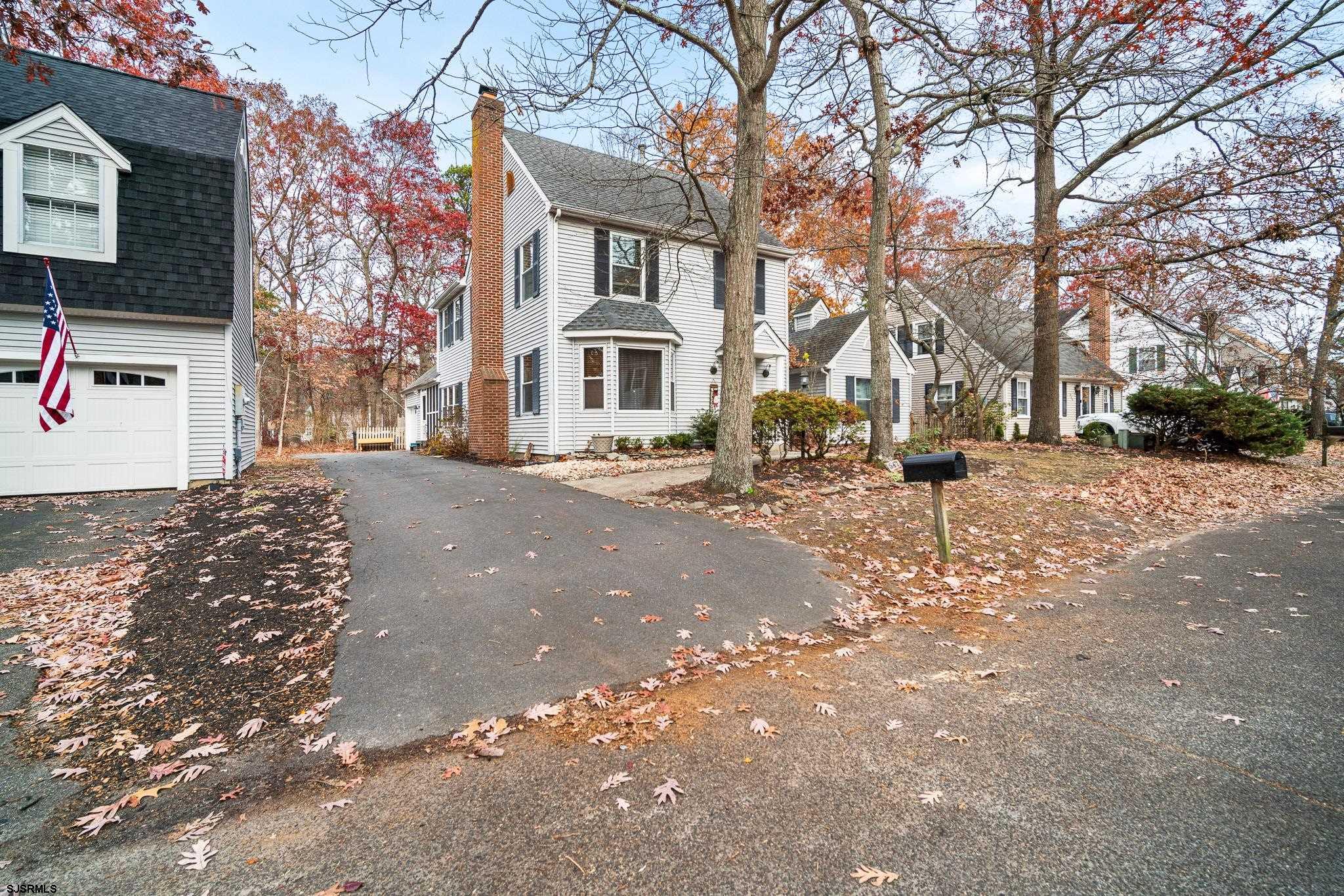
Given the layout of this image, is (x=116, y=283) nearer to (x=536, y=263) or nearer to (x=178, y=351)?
(x=178, y=351)

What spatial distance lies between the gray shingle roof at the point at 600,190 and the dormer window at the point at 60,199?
303 inches

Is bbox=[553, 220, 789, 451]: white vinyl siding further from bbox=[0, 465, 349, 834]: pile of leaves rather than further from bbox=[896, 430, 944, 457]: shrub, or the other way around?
bbox=[0, 465, 349, 834]: pile of leaves

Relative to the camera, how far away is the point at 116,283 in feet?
29.9

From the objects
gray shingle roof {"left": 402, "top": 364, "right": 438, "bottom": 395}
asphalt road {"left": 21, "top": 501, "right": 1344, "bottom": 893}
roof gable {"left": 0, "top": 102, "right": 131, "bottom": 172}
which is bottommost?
asphalt road {"left": 21, "top": 501, "right": 1344, "bottom": 893}

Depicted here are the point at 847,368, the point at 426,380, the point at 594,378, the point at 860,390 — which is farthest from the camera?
the point at 426,380

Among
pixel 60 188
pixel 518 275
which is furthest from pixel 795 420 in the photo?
pixel 60 188

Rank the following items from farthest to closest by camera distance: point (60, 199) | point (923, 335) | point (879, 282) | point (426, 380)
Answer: point (923, 335) → point (426, 380) → point (879, 282) → point (60, 199)

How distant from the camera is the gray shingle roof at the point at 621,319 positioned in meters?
13.7

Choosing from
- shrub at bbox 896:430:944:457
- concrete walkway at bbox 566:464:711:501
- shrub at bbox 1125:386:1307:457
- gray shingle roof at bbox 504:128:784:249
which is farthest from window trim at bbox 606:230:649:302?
shrub at bbox 1125:386:1307:457

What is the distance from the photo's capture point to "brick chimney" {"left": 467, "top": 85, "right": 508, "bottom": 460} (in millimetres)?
15672

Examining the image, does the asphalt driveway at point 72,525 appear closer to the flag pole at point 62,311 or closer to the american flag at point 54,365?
the american flag at point 54,365

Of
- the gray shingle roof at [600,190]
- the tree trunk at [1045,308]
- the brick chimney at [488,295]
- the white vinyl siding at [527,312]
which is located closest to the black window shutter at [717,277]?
the gray shingle roof at [600,190]

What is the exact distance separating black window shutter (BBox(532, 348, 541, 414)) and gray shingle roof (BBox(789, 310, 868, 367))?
9.65m

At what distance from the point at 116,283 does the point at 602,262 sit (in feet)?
30.5
